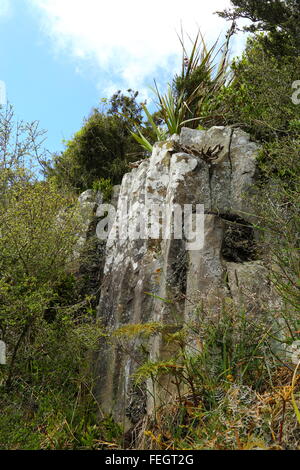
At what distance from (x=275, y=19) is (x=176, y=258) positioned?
178 inches

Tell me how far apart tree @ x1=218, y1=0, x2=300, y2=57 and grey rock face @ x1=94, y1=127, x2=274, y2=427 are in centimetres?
189

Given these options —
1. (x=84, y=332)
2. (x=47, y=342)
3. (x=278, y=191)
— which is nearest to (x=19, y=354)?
(x=47, y=342)

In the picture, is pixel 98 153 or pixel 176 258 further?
pixel 98 153

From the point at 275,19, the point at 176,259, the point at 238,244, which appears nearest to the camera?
Result: the point at 238,244

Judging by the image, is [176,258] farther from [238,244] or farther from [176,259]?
[238,244]

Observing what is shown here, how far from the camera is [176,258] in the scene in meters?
6.45

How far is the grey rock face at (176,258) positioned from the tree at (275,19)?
1.89 m

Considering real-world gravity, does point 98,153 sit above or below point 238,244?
above

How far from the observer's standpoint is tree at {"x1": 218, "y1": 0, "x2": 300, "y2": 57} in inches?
295

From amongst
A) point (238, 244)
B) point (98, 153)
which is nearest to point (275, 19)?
point (238, 244)

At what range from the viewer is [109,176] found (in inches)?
464

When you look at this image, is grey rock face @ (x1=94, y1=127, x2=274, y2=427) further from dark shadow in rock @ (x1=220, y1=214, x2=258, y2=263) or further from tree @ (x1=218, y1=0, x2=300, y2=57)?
tree @ (x1=218, y1=0, x2=300, y2=57)

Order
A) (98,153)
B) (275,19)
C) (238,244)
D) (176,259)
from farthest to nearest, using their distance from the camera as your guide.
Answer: (98,153)
(275,19)
(176,259)
(238,244)
